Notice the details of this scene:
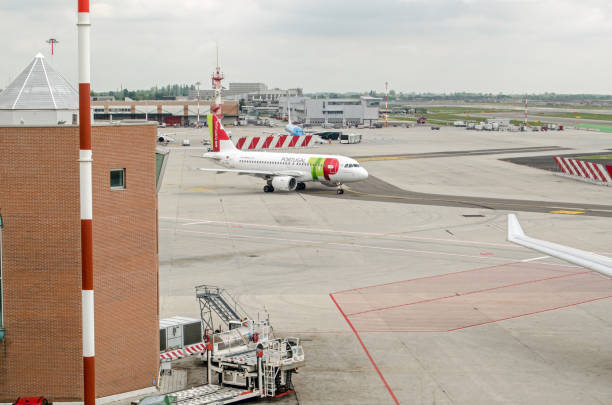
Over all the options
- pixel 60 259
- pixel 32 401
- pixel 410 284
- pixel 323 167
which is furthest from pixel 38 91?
pixel 323 167

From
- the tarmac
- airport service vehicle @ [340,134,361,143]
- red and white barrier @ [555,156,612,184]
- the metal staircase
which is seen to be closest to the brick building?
the metal staircase

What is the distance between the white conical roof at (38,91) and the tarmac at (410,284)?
44.1 ft

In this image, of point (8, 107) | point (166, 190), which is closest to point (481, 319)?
point (8, 107)

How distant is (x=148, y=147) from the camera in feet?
90.4

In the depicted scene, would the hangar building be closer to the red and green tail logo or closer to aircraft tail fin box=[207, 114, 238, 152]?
the red and green tail logo

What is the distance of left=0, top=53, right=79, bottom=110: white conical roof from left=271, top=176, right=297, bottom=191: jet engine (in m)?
53.2

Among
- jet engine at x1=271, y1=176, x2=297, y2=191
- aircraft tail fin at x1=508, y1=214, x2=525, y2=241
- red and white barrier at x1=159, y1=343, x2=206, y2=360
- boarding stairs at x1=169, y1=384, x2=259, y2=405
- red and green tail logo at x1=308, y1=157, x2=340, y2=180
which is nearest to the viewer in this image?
boarding stairs at x1=169, y1=384, x2=259, y2=405

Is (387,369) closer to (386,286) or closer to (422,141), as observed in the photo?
(386,286)

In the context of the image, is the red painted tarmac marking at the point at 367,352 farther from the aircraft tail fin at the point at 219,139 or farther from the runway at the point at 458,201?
the aircraft tail fin at the point at 219,139

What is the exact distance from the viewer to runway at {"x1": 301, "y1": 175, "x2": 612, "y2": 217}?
71000mm

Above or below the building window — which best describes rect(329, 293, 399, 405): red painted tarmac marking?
below

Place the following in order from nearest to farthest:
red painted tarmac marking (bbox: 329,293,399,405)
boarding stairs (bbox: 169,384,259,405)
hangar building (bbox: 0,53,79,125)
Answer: hangar building (bbox: 0,53,79,125), boarding stairs (bbox: 169,384,259,405), red painted tarmac marking (bbox: 329,293,399,405)

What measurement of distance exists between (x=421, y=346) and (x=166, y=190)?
183 feet

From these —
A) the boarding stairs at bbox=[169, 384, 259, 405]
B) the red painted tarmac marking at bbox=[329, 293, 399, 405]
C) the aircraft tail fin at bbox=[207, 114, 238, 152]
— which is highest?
the aircraft tail fin at bbox=[207, 114, 238, 152]
